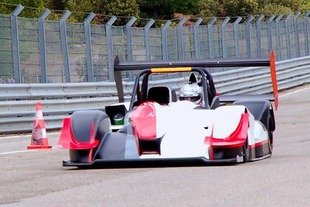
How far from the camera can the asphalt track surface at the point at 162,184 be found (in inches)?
408

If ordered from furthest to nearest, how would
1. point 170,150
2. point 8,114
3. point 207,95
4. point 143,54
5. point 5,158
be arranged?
→ point 143,54
point 8,114
point 5,158
point 207,95
point 170,150

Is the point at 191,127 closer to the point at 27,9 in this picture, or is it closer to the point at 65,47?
the point at 65,47

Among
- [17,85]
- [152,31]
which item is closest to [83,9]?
[152,31]

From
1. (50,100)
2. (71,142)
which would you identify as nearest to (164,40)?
(50,100)

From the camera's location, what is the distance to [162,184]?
11.8 metres

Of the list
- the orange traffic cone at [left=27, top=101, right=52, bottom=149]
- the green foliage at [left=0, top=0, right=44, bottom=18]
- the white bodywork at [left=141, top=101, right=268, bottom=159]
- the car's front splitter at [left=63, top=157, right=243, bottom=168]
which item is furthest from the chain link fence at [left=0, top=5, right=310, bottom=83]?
the green foliage at [left=0, top=0, right=44, bottom=18]

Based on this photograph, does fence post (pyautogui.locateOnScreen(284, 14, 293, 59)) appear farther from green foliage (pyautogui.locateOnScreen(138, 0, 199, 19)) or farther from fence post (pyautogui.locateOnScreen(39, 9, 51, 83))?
green foliage (pyautogui.locateOnScreen(138, 0, 199, 19))

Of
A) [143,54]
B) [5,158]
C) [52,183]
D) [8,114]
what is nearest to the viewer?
[52,183]

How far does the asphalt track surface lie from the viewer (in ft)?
34.0

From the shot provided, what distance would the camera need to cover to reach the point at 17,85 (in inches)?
945

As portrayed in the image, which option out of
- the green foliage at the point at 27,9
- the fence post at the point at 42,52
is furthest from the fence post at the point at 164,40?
the green foliage at the point at 27,9

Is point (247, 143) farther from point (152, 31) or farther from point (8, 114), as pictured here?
point (152, 31)

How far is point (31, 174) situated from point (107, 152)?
0.94 meters

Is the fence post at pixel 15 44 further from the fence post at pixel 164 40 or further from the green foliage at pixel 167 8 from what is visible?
the green foliage at pixel 167 8
